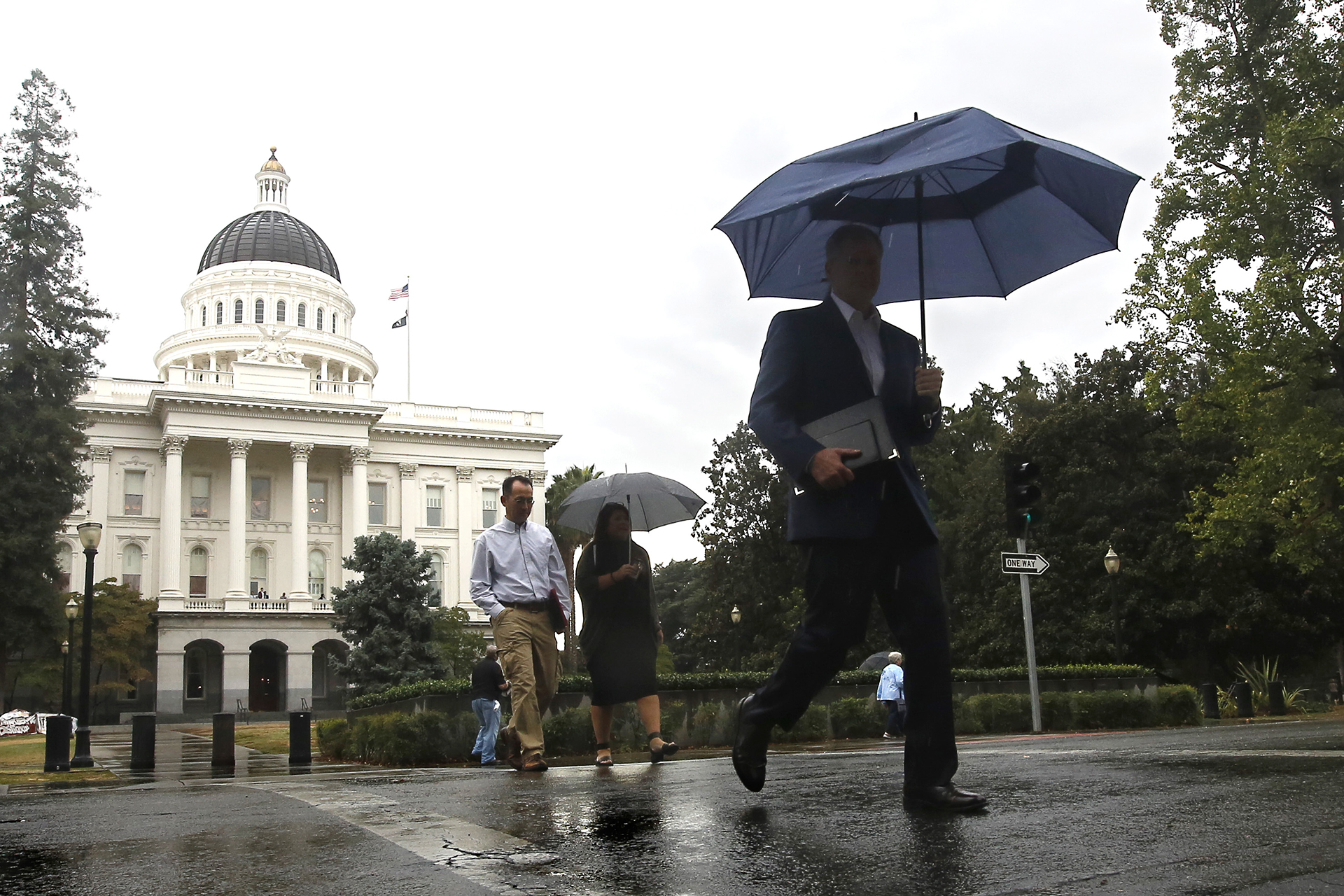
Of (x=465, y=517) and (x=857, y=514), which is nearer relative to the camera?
(x=857, y=514)

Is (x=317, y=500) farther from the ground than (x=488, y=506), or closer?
farther from the ground

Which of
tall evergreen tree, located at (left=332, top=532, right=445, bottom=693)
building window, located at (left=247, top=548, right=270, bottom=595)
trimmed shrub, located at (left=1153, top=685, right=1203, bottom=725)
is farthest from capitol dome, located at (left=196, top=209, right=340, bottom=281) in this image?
trimmed shrub, located at (left=1153, top=685, right=1203, bottom=725)

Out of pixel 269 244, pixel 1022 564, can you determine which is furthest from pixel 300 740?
pixel 269 244

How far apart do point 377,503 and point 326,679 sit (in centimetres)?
1146

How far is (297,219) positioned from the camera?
89.3 metres

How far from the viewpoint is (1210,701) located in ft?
84.0

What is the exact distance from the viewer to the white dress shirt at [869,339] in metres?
4.16

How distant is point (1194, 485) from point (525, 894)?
39.4 metres

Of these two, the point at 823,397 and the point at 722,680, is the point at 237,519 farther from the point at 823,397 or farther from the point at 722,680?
the point at 823,397

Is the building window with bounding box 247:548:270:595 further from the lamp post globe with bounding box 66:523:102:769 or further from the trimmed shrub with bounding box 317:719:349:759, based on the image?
the trimmed shrub with bounding box 317:719:349:759

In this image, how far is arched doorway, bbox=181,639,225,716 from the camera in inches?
2435

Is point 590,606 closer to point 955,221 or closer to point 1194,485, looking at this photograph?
point 955,221

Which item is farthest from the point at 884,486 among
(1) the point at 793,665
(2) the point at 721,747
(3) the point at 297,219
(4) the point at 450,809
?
(3) the point at 297,219

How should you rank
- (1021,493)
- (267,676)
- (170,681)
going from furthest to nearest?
(267,676), (170,681), (1021,493)
